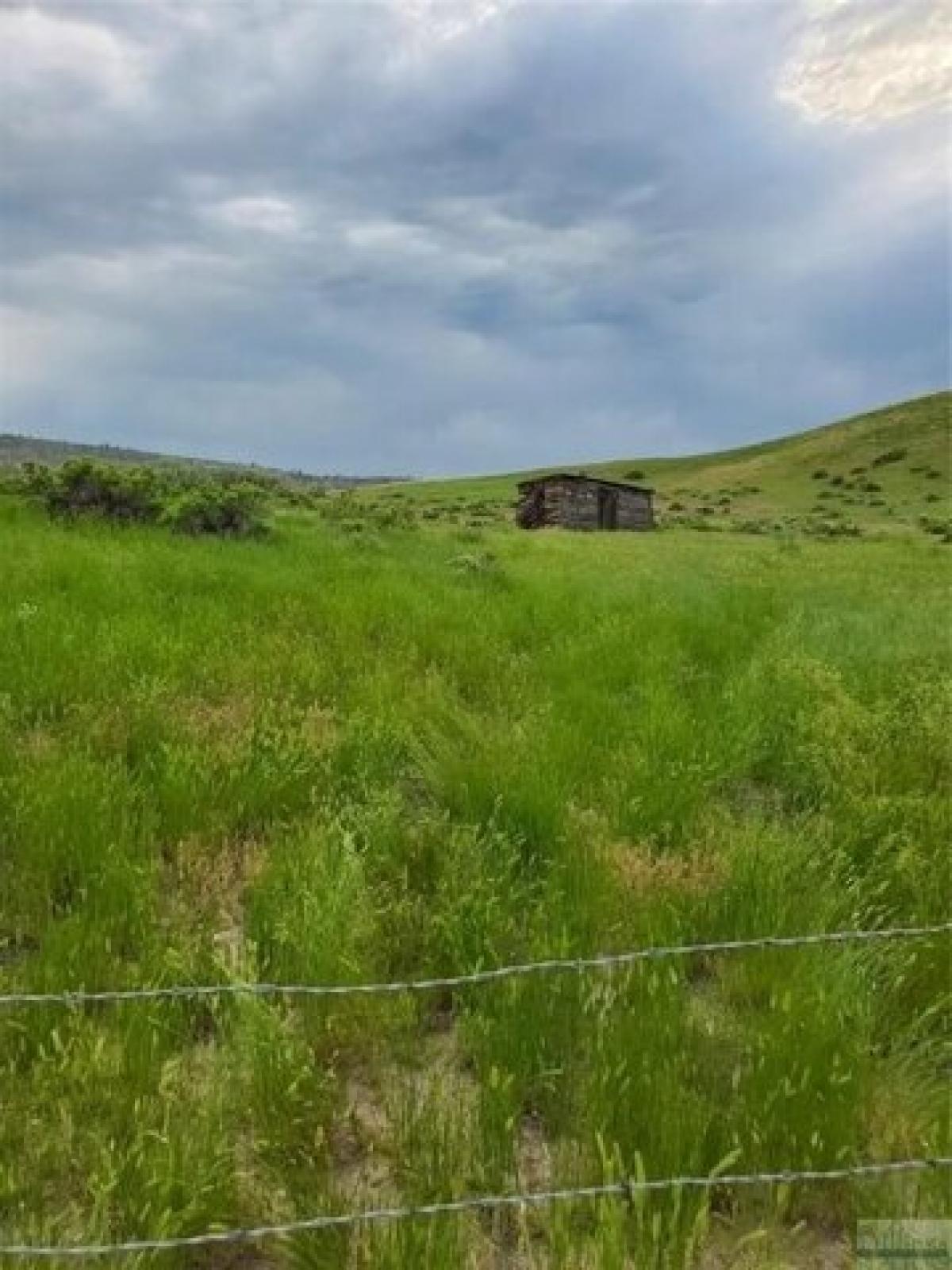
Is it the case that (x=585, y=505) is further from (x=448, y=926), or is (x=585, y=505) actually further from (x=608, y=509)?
(x=448, y=926)

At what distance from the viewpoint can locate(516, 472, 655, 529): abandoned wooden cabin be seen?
6869cm

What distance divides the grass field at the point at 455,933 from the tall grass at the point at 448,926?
2cm

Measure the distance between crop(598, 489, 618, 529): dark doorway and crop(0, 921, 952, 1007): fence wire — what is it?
6517cm

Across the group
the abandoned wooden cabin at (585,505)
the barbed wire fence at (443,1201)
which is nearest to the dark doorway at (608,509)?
the abandoned wooden cabin at (585,505)

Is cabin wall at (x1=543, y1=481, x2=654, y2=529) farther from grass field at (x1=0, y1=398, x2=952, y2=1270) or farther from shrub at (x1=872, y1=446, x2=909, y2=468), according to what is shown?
grass field at (x1=0, y1=398, x2=952, y2=1270)

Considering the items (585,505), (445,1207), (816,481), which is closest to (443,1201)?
(445,1207)

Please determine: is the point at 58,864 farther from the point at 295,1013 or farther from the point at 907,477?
the point at 907,477

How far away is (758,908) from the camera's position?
16.2 feet

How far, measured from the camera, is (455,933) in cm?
487

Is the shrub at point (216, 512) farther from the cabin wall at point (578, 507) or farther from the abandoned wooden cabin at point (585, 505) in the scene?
the abandoned wooden cabin at point (585, 505)

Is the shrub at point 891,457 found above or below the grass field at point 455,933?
above

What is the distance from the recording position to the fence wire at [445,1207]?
116 inches

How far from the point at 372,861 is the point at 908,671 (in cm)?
778

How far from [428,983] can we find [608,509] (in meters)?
67.4
